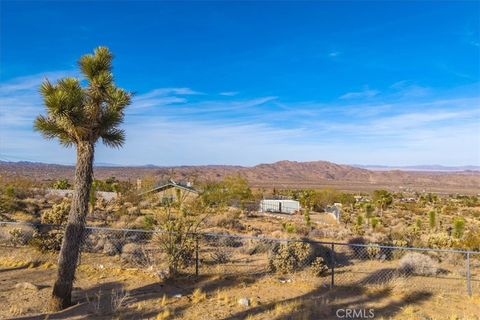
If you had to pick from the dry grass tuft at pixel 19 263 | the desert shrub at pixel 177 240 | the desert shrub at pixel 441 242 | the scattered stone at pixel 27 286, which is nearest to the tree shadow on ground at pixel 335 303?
the desert shrub at pixel 177 240

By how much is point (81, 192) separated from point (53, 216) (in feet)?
32.8

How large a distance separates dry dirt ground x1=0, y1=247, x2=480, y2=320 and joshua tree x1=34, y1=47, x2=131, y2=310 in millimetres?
881

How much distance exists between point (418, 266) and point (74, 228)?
10.6 meters

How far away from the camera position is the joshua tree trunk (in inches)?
376

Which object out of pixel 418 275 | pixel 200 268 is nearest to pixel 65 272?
pixel 200 268

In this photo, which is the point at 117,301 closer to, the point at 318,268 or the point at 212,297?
the point at 212,297

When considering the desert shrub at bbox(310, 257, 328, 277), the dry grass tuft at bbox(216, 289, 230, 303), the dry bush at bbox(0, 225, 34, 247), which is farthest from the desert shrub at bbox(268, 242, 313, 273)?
the dry bush at bbox(0, 225, 34, 247)

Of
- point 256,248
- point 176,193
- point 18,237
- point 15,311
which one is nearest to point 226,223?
point 176,193

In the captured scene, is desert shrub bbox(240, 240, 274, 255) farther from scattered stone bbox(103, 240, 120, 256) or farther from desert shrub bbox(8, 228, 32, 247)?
desert shrub bbox(8, 228, 32, 247)

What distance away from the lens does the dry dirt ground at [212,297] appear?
9.57 metres

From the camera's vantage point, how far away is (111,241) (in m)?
16.7

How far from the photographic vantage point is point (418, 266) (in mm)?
14312

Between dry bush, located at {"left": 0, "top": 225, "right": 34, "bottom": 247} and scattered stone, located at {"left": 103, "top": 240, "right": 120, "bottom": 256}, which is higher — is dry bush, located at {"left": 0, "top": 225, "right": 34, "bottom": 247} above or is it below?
above

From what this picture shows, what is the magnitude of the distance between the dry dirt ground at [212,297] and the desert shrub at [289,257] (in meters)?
0.61
